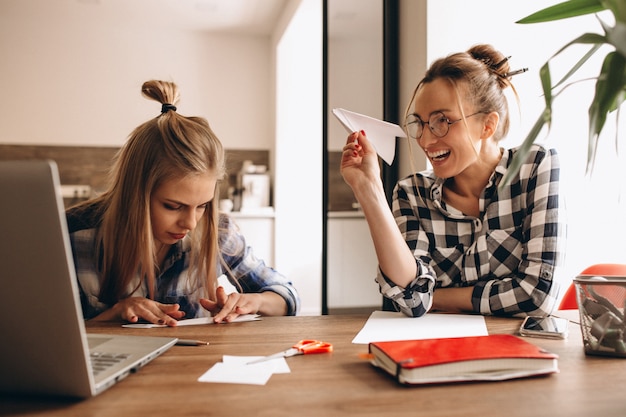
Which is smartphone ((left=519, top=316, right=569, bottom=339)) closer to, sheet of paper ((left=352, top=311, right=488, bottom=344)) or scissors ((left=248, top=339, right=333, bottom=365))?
sheet of paper ((left=352, top=311, right=488, bottom=344))

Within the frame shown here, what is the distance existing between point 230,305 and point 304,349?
428 millimetres

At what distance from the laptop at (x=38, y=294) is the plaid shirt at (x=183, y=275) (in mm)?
818

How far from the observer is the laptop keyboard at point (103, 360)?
0.71 meters

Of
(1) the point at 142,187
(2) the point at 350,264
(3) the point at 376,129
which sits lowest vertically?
(2) the point at 350,264

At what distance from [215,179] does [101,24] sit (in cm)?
397

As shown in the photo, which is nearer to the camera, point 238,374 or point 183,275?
point 238,374

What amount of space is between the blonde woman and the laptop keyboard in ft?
1.70

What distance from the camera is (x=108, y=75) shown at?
4824mm

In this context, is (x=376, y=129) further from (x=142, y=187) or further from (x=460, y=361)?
(x=460, y=361)

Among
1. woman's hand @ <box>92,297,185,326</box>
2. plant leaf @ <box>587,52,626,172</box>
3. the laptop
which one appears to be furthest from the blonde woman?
plant leaf @ <box>587,52,626,172</box>

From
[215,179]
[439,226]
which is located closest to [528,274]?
[439,226]

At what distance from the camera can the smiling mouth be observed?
1.53 m

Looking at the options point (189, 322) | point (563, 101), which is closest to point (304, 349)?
point (189, 322)

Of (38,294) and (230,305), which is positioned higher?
(38,294)
